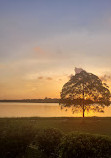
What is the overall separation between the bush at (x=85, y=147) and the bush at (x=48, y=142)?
4.47ft

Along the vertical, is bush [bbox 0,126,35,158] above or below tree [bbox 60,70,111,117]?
below

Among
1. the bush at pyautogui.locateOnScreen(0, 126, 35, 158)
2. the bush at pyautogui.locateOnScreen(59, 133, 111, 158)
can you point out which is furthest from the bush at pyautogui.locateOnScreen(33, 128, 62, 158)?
the bush at pyautogui.locateOnScreen(59, 133, 111, 158)

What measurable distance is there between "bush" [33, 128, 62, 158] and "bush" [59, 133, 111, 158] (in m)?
1.36

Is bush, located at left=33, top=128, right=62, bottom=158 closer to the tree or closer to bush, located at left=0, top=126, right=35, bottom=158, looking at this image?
bush, located at left=0, top=126, right=35, bottom=158

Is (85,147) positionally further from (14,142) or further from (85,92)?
(85,92)

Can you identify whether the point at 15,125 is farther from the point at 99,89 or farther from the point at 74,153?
the point at 99,89

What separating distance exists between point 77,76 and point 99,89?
461 cm

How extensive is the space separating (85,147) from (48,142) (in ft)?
7.99

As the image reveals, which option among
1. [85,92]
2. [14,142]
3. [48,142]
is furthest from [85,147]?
[85,92]

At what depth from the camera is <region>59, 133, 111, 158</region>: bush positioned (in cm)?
828

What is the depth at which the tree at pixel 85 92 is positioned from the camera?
3672 cm

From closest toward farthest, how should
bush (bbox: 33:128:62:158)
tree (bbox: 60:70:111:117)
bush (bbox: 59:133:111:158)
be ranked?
1. bush (bbox: 59:133:111:158)
2. bush (bbox: 33:128:62:158)
3. tree (bbox: 60:70:111:117)

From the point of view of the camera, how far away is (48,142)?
1020 centimetres

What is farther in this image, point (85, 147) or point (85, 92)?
point (85, 92)
